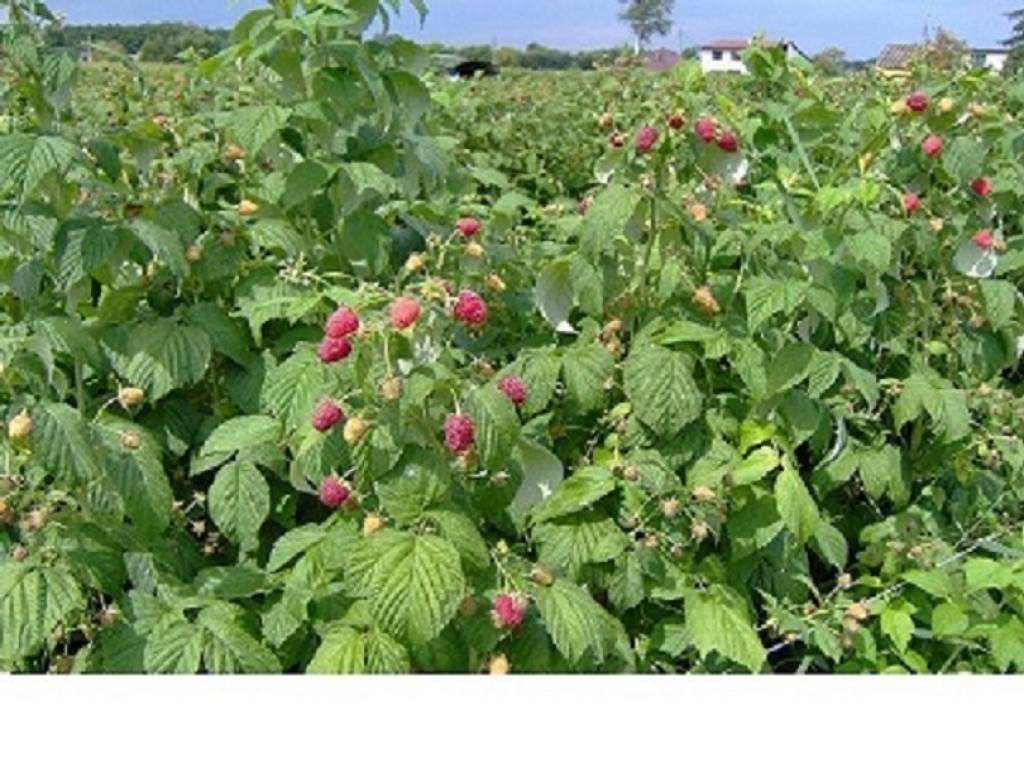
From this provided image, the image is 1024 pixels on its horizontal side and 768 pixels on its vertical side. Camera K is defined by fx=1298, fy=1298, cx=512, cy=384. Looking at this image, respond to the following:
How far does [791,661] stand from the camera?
2.27 meters

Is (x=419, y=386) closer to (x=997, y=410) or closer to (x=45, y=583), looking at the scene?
(x=45, y=583)

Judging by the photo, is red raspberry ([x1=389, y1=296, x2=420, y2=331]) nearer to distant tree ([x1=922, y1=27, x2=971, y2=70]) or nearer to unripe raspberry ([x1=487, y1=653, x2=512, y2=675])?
unripe raspberry ([x1=487, y1=653, x2=512, y2=675])

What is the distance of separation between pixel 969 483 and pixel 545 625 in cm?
117

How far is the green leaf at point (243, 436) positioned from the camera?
1.83m

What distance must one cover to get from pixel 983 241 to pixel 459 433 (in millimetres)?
1439

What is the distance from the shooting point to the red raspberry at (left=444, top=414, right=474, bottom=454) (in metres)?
1.45

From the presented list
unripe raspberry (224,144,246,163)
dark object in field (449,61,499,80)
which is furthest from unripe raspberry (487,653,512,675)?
dark object in field (449,61,499,80)

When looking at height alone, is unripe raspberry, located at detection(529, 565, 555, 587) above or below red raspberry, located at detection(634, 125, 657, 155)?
below

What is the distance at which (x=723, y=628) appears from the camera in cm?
189

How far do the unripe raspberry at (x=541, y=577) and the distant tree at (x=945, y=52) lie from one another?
5.94 feet

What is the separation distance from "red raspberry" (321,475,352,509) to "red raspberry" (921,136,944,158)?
4.66 feet

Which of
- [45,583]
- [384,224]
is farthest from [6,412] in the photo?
[384,224]

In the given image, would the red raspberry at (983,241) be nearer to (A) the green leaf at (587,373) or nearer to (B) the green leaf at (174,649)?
(A) the green leaf at (587,373)

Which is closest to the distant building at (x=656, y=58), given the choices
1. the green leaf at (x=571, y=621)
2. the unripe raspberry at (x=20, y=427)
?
the green leaf at (x=571, y=621)
